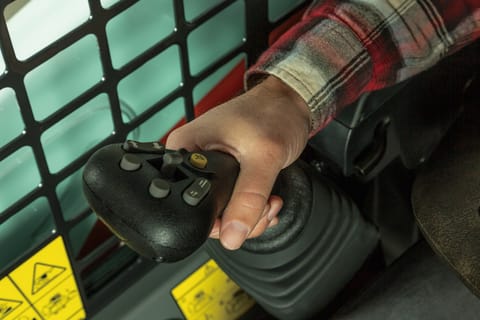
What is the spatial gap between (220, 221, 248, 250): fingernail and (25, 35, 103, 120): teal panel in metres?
0.13

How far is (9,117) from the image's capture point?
1.41 feet

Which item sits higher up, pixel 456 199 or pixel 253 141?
pixel 253 141

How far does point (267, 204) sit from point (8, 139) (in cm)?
16

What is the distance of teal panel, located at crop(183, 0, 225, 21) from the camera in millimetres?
491

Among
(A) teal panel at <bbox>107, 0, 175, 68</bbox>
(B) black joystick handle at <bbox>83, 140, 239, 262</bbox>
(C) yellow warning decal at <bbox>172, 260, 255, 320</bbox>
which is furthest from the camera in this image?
(C) yellow warning decal at <bbox>172, 260, 255, 320</bbox>

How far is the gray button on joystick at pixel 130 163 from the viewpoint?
37cm

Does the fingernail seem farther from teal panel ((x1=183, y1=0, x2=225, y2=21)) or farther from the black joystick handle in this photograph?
teal panel ((x1=183, y1=0, x2=225, y2=21))

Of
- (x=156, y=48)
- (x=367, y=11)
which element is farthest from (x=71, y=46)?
(x=367, y=11)

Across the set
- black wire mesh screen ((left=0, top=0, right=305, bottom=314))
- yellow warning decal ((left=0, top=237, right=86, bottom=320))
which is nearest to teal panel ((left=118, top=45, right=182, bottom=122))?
black wire mesh screen ((left=0, top=0, right=305, bottom=314))

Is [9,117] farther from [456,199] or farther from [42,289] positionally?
[456,199]

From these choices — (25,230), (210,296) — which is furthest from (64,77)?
(210,296)

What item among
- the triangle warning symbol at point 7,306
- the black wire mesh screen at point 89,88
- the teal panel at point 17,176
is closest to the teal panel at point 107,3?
the black wire mesh screen at point 89,88

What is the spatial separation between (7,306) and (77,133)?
128 millimetres

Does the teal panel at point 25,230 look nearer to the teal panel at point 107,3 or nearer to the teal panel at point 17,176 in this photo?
the teal panel at point 17,176
